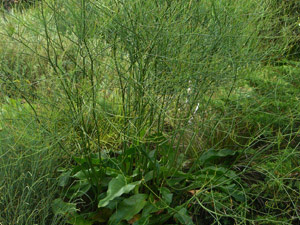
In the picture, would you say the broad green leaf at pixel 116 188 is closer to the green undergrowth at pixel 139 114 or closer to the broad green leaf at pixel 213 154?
the green undergrowth at pixel 139 114

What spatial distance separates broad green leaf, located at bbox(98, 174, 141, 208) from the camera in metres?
2.30

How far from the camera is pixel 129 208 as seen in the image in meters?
2.46

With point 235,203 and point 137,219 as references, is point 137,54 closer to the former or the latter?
point 137,219

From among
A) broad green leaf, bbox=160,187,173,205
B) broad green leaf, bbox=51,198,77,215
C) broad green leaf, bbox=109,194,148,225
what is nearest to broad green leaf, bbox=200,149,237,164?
broad green leaf, bbox=160,187,173,205

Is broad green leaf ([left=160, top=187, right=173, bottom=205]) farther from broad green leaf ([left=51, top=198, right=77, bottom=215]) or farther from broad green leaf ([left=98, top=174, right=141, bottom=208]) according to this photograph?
broad green leaf ([left=51, top=198, right=77, bottom=215])

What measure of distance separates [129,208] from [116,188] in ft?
0.59

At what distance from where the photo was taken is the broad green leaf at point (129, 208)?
244 centimetres

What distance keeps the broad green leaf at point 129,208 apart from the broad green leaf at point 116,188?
0.12m

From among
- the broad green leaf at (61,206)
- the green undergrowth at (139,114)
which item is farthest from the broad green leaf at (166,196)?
the broad green leaf at (61,206)

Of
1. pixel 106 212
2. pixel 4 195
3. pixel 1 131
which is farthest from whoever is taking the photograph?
pixel 1 131

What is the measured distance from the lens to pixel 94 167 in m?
2.74

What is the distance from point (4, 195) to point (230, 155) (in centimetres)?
170

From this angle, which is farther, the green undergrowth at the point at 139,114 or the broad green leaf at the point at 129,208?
the broad green leaf at the point at 129,208

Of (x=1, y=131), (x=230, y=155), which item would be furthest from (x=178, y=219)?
(x=1, y=131)
